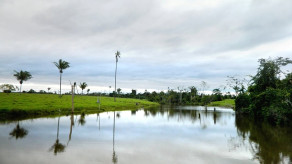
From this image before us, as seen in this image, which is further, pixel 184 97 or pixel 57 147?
pixel 184 97

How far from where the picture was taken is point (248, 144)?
57.4 ft

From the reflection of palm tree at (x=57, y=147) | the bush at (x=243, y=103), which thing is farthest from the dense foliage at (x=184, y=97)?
the reflection of palm tree at (x=57, y=147)

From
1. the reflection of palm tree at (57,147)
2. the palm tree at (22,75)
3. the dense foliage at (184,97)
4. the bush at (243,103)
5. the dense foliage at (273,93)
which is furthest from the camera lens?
the dense foliage at (184,97)

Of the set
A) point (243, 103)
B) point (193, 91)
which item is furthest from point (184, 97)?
point (243, 103)

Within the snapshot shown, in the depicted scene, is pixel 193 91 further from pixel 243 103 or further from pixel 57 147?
pixel 57 147

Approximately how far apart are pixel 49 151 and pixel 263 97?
37.6 metres

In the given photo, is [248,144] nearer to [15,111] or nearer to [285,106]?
[285,106]

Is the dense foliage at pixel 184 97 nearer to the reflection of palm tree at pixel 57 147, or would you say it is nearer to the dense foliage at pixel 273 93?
the dense foliage at pixel 273 93

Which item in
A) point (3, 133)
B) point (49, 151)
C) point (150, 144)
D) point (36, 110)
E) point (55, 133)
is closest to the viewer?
point (49, 151)

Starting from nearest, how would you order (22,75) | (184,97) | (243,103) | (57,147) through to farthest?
1. (57,147)
2. (243,103)
3. (22,75)
4. (184,97)

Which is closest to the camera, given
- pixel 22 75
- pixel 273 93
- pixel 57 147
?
pixel 57 147

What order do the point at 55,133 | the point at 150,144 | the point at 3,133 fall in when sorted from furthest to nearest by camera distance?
the point at 55,133 < the point at 3,133 < the point at 150,144

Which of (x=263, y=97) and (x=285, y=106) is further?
(x=263, y=97)

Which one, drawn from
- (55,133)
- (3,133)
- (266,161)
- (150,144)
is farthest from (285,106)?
(3,133)
